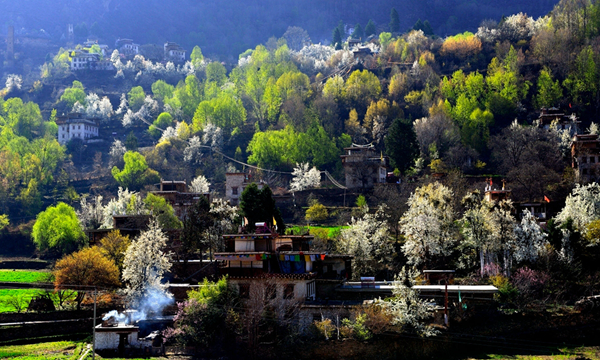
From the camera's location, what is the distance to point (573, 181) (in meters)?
66.8

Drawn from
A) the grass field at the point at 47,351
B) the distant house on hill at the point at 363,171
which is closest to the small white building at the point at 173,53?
the distant house on hill at the point at 363,171

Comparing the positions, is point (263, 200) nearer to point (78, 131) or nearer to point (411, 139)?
point (411, 139)

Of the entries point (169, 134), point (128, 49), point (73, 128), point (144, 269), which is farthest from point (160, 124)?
A: point (128, 49)

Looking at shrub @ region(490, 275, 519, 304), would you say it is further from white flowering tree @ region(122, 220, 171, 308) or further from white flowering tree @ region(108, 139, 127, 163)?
white flowering tree @ region(108, 139, 127, 163)

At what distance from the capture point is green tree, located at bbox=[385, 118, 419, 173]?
77.6m

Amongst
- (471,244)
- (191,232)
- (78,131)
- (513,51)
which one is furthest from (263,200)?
(78,131)

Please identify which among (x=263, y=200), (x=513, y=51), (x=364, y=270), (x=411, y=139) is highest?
(x=513, y=51)

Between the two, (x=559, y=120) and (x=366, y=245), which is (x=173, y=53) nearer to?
(x=559, y=120)

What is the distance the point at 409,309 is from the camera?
139 feet

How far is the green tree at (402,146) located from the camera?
77625 millimetres

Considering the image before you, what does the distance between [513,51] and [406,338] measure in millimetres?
72523

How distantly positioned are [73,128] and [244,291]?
265 feet

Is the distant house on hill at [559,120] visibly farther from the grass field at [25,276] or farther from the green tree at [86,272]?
the grass field at [25,276]

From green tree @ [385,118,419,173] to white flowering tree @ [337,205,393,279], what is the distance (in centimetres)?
1921
